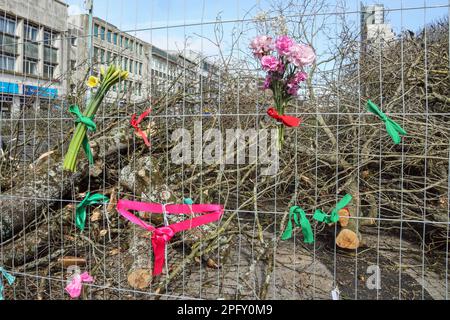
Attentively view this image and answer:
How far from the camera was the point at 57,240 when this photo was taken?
2.84 meters

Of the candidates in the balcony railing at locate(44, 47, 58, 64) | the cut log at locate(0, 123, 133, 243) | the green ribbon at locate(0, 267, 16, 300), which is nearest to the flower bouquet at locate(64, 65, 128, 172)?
the cut log at locate(0, 123, 133, 243)

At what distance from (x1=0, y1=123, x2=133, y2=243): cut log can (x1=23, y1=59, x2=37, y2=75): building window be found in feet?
2.24

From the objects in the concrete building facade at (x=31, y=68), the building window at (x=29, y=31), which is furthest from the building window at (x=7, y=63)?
the building window at (x=29, y=31)

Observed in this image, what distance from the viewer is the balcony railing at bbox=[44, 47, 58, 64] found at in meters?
2.94

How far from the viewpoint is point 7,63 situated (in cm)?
288

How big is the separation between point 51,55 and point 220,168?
171 centimetres

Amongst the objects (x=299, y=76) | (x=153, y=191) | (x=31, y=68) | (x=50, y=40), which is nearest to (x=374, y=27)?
(x=299, y=76)

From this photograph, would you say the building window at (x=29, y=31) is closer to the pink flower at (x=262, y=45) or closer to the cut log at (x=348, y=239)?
the pink flower at (x=262, y=45)

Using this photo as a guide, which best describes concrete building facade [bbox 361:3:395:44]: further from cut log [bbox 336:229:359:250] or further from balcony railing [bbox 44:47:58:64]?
balcony railing [bbox 44:47:58:64]

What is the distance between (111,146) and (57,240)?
82cm

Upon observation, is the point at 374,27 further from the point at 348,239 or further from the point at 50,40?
the point at 50,40

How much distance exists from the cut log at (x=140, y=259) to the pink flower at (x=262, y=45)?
1.45 m
